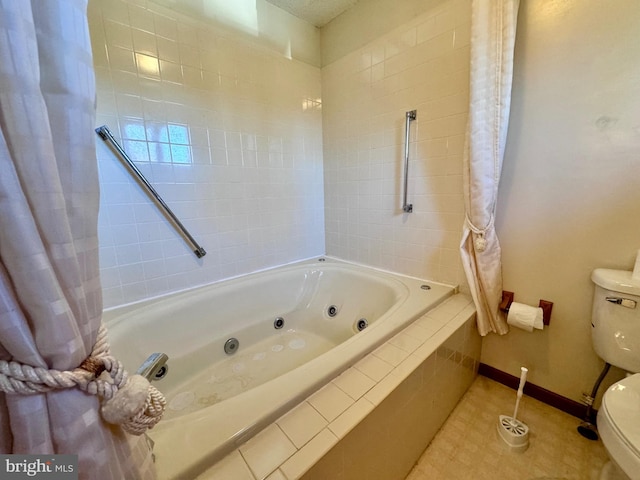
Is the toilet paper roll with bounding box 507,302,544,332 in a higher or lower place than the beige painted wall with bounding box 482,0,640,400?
lower

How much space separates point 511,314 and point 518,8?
1.40 meters

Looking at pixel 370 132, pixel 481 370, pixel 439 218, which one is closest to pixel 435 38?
pixel 370 132

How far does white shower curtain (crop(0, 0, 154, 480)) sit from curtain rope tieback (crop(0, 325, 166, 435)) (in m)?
0.01

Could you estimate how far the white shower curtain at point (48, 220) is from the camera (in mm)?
284

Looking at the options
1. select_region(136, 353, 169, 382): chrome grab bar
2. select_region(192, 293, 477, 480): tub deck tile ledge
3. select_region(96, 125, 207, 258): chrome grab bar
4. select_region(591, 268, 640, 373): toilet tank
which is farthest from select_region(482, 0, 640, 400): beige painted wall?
select_region(96, 125, 207, 258): chrome grab bar

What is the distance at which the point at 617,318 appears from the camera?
932 millimetres

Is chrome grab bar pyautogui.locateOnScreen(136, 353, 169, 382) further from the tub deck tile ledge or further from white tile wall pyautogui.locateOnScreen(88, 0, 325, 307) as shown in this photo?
white tile wall pyautogui.locateOnScreen(88, 0, 325, 307)

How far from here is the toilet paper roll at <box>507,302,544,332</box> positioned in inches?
45.3

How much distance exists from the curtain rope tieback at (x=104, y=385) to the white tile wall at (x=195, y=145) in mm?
1072

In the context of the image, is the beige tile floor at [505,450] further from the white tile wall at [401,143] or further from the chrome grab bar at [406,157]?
the chrome grab bar at [406,157]

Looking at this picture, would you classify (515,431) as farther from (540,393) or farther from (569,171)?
(569,171)

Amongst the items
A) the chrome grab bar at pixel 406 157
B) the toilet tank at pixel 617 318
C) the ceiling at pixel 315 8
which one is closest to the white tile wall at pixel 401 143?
the chrome grab bar at pixel 406 157

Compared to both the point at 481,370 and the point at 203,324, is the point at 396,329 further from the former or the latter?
the point at 203,324

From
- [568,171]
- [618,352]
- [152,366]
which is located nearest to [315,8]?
[568,171]
